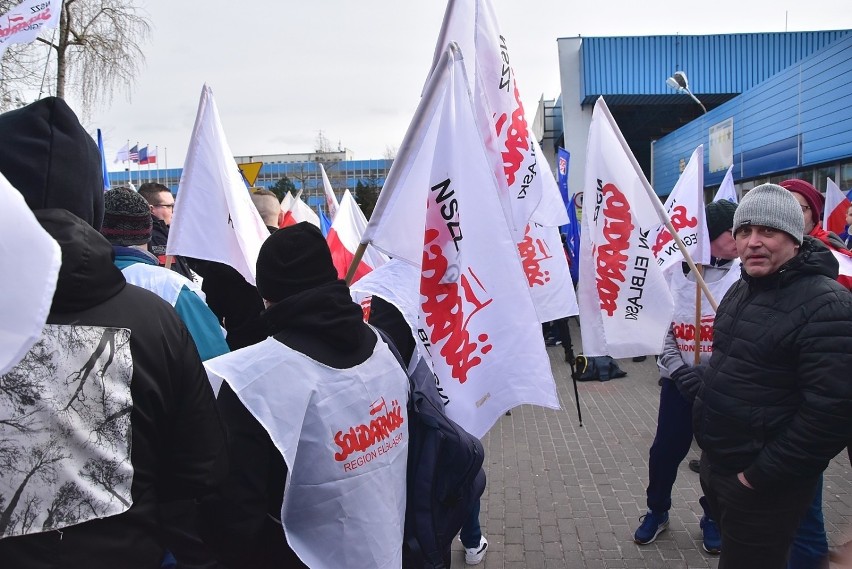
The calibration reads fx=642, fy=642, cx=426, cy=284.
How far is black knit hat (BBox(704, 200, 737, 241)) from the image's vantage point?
12.9 feet

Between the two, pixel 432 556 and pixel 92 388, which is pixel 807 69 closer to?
pixel 432 556

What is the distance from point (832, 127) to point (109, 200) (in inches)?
534

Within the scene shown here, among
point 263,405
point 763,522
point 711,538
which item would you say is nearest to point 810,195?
point 763,522

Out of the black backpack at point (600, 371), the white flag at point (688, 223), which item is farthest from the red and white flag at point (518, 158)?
the black backpack at point (600, 371)

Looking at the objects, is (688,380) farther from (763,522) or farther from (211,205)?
(211,205)

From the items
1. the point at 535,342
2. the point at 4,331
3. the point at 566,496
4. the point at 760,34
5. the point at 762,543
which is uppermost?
the point at 760,34

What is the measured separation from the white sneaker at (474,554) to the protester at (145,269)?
202 centimetres

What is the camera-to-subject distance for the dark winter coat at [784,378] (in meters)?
2.36

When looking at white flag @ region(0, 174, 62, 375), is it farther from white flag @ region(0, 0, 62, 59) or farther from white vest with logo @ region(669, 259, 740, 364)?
white flag @ region(0, 0, 62, 59)

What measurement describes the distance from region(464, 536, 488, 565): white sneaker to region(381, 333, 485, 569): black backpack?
1.55 meters

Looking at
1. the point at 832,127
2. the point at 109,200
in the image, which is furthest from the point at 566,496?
the point at 832,127

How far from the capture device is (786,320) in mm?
2465

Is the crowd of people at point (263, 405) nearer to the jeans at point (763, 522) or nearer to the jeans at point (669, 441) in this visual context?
the jeans at point (763, 522)

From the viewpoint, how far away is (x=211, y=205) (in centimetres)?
346
